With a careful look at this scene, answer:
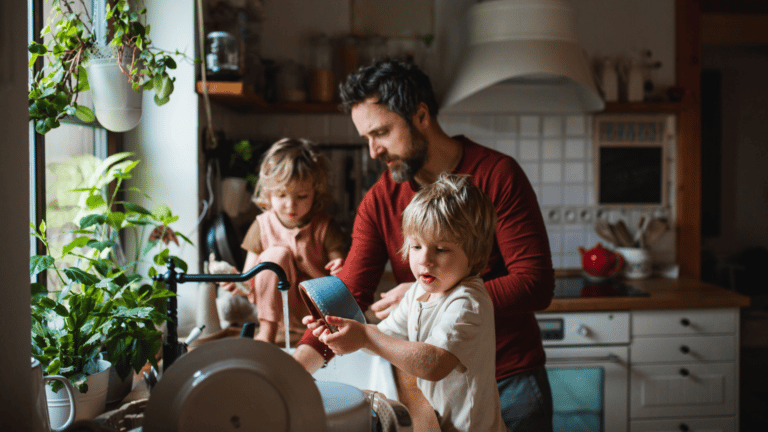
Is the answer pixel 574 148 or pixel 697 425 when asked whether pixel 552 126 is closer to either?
pixel 574 148

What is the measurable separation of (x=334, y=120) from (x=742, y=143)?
3.13 meters

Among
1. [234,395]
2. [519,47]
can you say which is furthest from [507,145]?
[234,395]

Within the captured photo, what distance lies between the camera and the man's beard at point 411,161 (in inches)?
51.7

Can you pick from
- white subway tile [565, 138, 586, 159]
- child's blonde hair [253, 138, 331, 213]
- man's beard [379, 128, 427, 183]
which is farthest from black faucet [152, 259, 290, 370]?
white subway tile [565, 138, 586, 159]

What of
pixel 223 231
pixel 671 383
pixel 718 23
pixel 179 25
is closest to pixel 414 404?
pixel 223 231

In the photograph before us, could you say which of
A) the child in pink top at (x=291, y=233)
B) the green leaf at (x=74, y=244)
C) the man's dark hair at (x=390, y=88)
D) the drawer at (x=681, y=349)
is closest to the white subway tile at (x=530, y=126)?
the drawer at (x=681, y=349)

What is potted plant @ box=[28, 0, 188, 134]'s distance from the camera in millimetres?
934

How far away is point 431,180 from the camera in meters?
1.36

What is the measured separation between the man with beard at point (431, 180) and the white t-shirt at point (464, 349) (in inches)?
7.9

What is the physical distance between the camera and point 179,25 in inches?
73.5

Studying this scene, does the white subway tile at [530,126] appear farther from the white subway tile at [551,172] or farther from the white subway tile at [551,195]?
the white subway tile at [551,195]

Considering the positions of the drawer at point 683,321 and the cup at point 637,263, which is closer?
the drawer at point 683,321

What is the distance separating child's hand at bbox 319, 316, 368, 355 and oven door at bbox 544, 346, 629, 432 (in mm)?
1601

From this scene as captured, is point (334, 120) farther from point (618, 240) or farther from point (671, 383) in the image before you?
point (671, 383)
